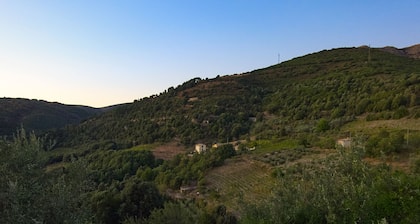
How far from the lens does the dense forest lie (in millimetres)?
8461

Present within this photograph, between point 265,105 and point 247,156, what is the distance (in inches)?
1062

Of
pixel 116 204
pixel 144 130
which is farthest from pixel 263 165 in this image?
pixel 144 130

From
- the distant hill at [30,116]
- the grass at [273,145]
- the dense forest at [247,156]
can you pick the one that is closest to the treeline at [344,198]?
the dense forest at [247,156]

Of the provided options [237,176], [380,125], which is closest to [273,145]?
[237,176]

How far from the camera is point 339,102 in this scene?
49969mm

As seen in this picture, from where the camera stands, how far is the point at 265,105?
6319cm

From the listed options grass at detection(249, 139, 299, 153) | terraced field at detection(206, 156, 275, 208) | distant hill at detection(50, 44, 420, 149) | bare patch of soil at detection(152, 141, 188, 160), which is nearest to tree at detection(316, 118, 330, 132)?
distant hill at detection(50, 44, 420, 149)

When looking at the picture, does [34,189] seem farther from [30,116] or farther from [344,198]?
[30,116]

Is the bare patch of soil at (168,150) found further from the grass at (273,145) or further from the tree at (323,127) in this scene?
the tree at (323,127)

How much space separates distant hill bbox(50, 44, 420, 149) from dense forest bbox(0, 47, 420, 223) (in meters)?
0.24

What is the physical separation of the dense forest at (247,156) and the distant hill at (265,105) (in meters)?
0.24

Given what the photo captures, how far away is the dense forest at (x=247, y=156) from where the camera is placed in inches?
333

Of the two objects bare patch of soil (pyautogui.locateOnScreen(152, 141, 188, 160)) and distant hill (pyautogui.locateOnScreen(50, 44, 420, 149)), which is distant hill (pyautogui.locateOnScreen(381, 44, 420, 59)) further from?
bare patch of soil (pyautogui.locateOnScreen(152, 141, 188, 160))

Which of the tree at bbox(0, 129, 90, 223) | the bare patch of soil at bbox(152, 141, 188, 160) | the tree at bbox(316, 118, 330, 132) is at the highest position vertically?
the tree at bbox(0, 129, 90, 223)
